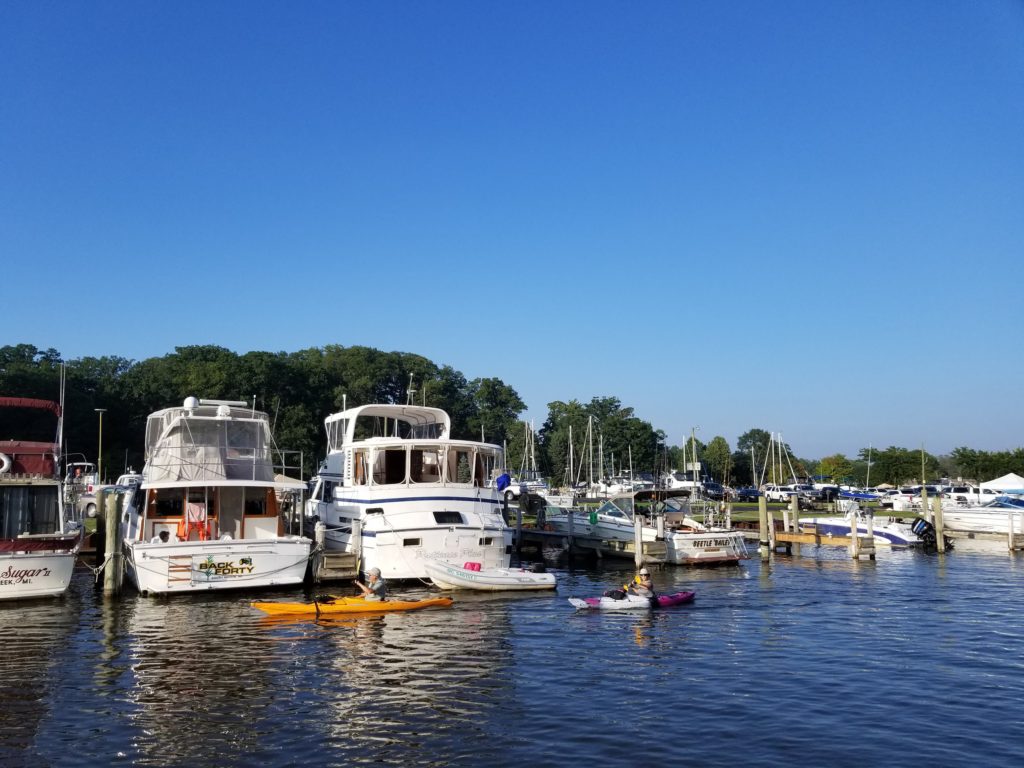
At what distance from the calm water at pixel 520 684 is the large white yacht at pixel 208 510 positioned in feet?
3.26

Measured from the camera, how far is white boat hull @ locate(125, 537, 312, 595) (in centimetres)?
2531

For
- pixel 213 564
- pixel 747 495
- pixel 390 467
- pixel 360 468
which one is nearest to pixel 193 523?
pixel 213 564

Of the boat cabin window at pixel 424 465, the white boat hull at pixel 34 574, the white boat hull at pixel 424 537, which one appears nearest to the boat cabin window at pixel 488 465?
the boat cabin window at pixel 424 465

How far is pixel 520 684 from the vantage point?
55.1 feet

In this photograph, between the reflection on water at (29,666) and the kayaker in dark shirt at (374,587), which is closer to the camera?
the reflection on water at (29,666)

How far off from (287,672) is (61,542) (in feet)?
35.3

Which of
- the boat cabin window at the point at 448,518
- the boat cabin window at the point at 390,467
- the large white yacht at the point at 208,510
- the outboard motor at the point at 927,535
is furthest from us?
the outboard motor at the point at 927,535

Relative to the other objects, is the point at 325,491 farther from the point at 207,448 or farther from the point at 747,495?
the point at 747,495

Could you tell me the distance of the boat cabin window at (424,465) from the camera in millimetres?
30778

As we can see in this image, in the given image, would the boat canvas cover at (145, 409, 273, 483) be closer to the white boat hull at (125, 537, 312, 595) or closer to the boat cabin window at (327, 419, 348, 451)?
the white boat hull at (125, 537, 312, 595)

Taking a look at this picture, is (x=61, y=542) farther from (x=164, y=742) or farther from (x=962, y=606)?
(x=962, y=606)

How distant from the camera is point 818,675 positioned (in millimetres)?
17422

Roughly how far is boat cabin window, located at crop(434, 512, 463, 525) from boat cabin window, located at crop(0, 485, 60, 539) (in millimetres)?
11244

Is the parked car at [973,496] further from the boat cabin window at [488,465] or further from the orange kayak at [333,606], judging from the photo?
the orange kayak at [333,606]
